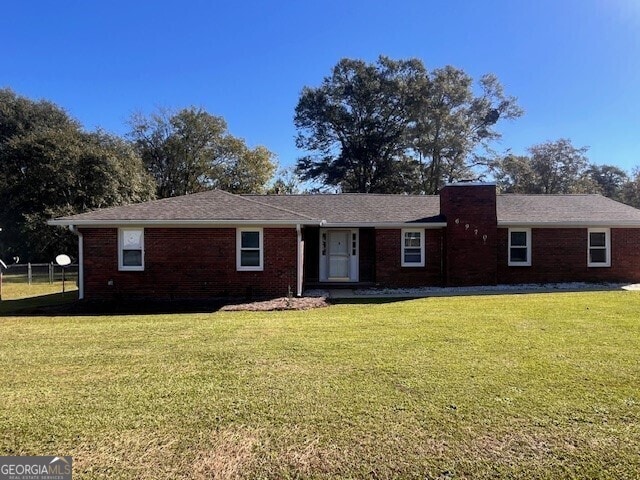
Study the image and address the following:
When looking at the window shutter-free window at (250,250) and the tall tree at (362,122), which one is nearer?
the window shutter-free window at (250,250)

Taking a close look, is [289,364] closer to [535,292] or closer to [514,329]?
[514,329]

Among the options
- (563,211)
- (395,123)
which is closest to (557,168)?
(395,123)

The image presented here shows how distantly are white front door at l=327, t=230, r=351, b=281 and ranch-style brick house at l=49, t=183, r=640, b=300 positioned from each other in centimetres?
4

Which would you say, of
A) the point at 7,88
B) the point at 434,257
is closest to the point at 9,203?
the point at 7,88

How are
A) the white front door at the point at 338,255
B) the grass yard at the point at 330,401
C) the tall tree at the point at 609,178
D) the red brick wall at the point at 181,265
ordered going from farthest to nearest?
the tall tree at the point at 609,178, the white front door at the point at 338,255, the red brick wall at the point at 181,265, the grass yard at the point at 330,401

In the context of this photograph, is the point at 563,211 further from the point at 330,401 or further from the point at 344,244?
the point at 330,401

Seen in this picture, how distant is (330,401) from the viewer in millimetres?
4359

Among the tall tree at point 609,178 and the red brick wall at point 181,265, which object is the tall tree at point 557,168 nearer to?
the tall tree at point 609,178

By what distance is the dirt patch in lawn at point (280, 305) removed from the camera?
10961 mm

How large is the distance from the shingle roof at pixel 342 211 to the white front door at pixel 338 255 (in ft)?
2.66

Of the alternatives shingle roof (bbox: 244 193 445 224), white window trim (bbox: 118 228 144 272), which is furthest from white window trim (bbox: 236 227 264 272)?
shingle roof (bbox: 244 193 445 224)

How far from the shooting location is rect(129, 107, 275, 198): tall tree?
1484 inches

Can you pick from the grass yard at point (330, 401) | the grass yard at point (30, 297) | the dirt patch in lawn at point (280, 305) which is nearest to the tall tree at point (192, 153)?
the grass yard at point (30, 297)
